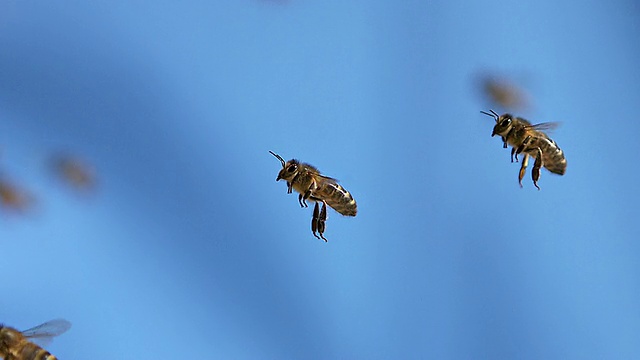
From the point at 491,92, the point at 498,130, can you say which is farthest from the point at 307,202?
the point at 491,92

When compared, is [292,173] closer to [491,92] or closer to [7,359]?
[7,359]

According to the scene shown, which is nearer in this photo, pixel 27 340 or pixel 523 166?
pixel 27 340

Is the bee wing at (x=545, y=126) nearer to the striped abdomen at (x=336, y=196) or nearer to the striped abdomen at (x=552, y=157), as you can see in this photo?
the striped abdomen at (x=552, y=157)

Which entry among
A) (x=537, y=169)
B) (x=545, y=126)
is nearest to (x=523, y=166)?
(x=537, y=169)

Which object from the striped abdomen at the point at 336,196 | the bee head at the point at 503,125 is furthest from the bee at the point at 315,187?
the bee head at the point at 503,125

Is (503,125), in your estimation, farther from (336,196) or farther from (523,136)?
(336,196)

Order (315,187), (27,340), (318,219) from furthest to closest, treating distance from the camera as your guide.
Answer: (315,187)
(318,219)
(27,340)

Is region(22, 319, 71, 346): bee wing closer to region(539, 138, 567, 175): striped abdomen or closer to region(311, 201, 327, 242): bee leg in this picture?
region(311, 201, 327, 242): bee leg
